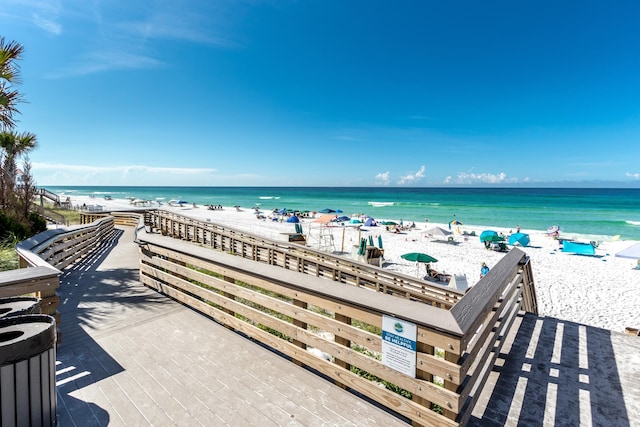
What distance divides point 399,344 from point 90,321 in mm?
4283

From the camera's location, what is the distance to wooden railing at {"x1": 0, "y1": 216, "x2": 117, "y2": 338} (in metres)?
3.13

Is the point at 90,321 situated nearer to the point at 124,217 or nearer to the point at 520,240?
the point at 124,217

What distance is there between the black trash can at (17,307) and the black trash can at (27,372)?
0.33 metres

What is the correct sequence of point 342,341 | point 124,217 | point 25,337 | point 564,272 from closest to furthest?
1. point 25,337
2. point 342,341
3. point 564,272
4. point 124,217

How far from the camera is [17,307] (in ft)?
8.18

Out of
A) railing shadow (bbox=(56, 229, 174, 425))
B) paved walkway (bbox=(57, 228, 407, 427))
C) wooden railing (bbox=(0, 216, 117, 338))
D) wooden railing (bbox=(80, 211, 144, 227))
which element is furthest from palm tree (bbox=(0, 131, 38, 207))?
paved walkway (bbox=(57, 228, 407, 427))

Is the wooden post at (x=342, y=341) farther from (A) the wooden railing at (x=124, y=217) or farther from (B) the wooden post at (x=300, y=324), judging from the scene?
(A) the wooden railing at (x=124, y=217)

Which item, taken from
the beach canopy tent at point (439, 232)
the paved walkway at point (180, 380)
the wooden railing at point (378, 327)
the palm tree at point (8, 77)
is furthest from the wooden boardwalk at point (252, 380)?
the beach canopy tent at point (439, 232)

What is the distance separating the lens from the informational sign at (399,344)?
2197 mm

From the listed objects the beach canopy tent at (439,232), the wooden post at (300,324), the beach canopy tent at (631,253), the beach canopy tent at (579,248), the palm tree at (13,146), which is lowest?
the beach canopy tent at (579,248)

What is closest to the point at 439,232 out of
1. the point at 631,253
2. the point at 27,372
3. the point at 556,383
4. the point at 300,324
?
the point at 631,253

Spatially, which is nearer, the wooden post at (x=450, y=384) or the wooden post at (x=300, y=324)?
the wooden post at (x=450, y=384)

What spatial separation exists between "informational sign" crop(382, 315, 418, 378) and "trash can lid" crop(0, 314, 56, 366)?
230 cm

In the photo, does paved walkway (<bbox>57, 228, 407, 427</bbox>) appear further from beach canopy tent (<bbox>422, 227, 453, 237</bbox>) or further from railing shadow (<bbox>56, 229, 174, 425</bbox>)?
beach canopy tent (<bbox>422, 227, 453, 237</bbox>)
